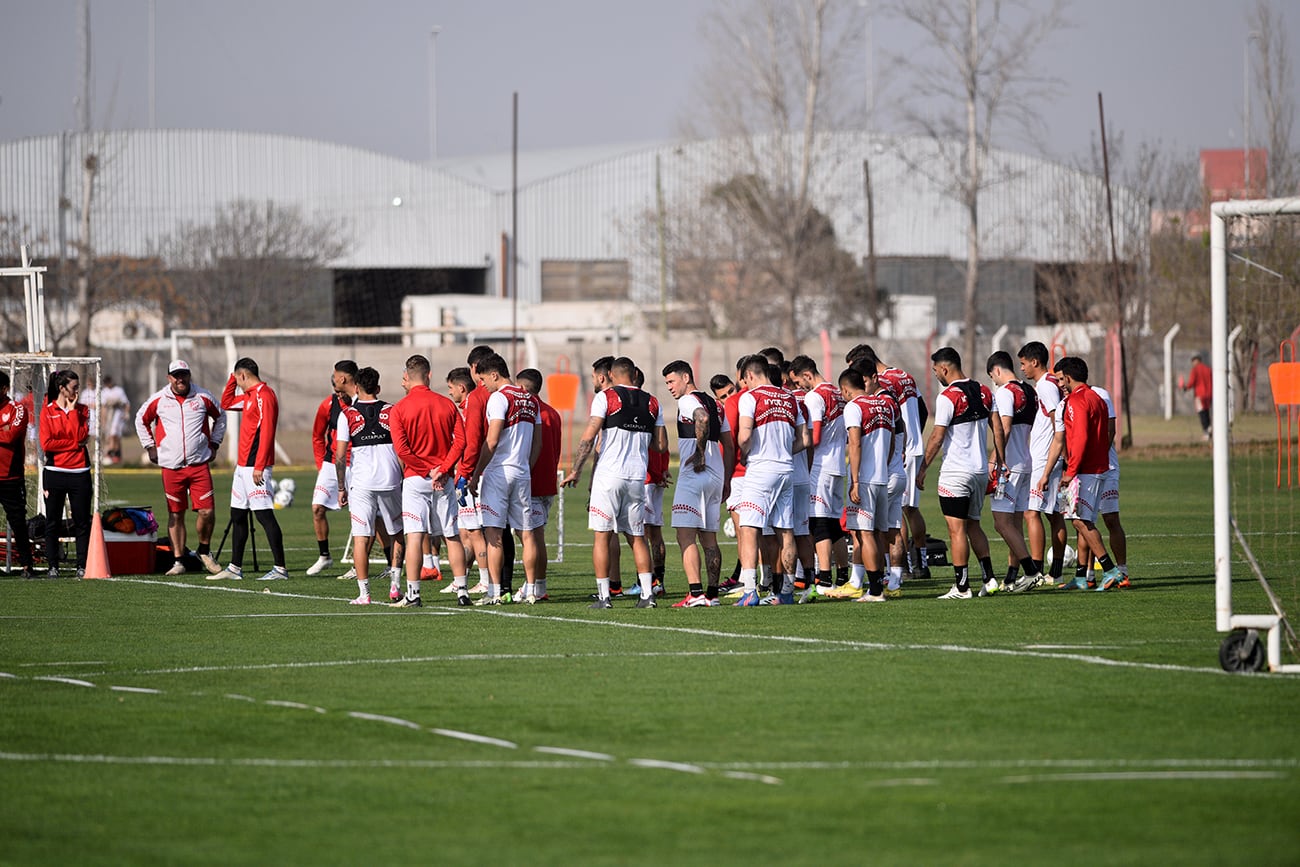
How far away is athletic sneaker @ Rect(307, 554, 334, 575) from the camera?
57.1ft

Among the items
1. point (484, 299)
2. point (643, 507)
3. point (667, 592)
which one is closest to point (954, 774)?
point (643, 507)

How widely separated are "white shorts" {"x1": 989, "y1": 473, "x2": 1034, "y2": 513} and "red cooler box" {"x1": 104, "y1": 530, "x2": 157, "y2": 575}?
8.71 meters

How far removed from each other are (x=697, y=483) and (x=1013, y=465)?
3.05 metres

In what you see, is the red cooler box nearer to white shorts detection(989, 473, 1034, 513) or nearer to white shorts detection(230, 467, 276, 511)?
white shorts detection(230, 467, 276, 511)

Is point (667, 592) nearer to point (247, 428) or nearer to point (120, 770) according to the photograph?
point (247, 428)

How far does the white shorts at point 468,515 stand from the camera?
47.2ft

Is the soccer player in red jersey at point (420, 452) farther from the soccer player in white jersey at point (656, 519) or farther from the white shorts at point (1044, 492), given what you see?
the white shorts at point (1044, 492)

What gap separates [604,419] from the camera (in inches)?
542

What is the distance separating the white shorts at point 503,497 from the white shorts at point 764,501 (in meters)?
1.81

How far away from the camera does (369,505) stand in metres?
14.3

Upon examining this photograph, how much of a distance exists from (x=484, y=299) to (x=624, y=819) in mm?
53098

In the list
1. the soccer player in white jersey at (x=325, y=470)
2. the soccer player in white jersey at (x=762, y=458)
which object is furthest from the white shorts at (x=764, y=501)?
the soccer player in white jersey at (x=325, y=470)

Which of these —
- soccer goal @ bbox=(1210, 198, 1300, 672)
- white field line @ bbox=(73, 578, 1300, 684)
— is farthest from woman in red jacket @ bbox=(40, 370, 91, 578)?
soccer goal @ bbox=(1210, 198, 1300, 672)

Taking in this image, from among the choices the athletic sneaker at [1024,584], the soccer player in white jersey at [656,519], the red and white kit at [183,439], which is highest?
the red and white kit at [183,439]
